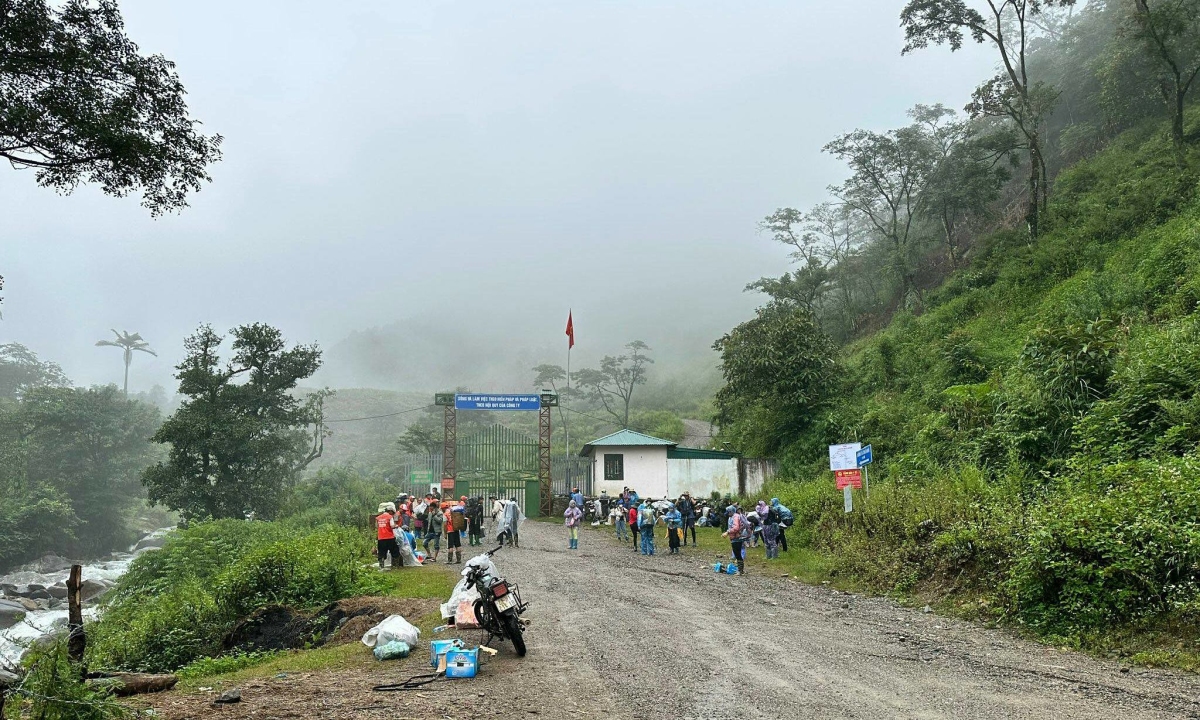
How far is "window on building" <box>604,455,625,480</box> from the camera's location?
3050cm

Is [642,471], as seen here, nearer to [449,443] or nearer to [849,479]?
[449,443]

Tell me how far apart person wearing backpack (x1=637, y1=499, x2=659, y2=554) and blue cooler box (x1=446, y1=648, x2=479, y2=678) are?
11.0 meters

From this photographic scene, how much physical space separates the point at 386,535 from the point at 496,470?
1553 cm

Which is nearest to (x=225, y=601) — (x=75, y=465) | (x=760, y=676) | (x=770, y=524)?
(x=760, y=676)

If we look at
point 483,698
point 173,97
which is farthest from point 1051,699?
point 173,97

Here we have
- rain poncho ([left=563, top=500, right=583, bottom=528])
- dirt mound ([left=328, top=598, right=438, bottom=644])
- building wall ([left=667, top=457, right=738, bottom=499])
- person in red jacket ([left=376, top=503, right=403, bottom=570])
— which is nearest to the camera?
dirt mound ([left=328, top=598, right=438, bottom=644])

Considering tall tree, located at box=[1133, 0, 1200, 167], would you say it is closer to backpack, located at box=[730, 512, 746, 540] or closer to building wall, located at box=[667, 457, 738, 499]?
building wall, located at box=[667, 457, 738, 499]

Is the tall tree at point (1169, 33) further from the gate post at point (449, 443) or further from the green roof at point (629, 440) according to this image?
the gate post at point (449, 443)

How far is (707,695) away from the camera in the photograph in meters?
5.86

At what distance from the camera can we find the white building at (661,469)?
28.6 meters

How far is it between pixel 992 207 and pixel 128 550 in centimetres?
6264

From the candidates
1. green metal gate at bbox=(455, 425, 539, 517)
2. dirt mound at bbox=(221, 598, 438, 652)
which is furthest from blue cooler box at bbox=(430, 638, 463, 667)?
green metal gate at bbox=(455, 425, 539, 517)

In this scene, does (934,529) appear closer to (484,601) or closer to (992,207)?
(484,601)

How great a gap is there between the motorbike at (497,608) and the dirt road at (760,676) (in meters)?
0.24
